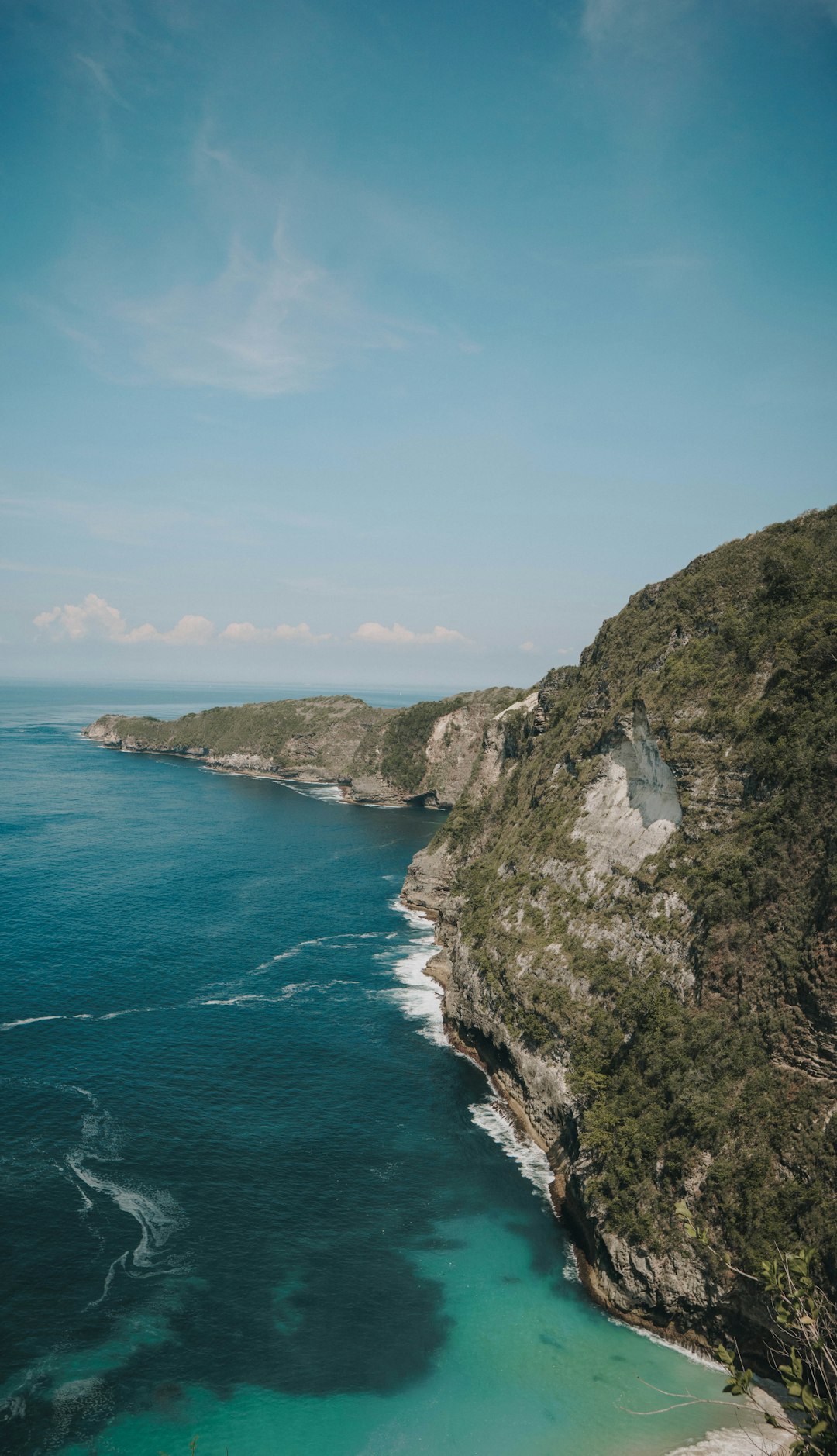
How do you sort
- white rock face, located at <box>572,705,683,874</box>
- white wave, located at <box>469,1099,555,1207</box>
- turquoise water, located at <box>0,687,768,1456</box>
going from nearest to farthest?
turquoise water, located at <box>0,687,768,1456</box> < white wave, located at <box>469,1099,555,1207</box> < white rock face, located at <box>572,705,683,874</box>

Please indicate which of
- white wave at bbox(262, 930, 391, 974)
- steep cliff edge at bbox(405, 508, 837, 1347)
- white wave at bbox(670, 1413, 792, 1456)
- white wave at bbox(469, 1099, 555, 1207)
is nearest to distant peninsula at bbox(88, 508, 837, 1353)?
steep cliff edge at bbox(405, 508, 837, 1347)

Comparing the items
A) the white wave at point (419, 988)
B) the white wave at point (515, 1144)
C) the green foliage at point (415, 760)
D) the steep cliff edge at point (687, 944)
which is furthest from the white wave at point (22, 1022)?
the green foliage at point (415, 760)

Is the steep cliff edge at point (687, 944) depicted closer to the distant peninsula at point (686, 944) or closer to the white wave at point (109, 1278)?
the distant peninsula at point (686, 944)

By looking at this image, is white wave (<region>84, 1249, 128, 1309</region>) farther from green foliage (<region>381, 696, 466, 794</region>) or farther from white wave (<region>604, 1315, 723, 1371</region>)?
green foliage (<region>381, 696, 466, 794</region>)

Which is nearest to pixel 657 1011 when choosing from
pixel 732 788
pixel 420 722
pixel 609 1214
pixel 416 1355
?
pixel 609 1214

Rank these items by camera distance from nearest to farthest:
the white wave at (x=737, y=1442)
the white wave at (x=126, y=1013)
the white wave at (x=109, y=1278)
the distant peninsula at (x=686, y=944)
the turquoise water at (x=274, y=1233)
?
the white wave at (x=737, y=1442), the turquoise water at (x=274, y=1233), the distant peninsula at (x=686, y=944), the white wave at (x=109, y=1278), the white wave at (x=126, y=1013)

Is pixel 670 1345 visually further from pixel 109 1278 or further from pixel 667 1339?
pixel 109 1278

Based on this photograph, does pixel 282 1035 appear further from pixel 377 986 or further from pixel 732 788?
pixel 732 788

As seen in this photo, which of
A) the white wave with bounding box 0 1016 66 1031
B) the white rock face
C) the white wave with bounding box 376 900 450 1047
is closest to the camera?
the white rock face
